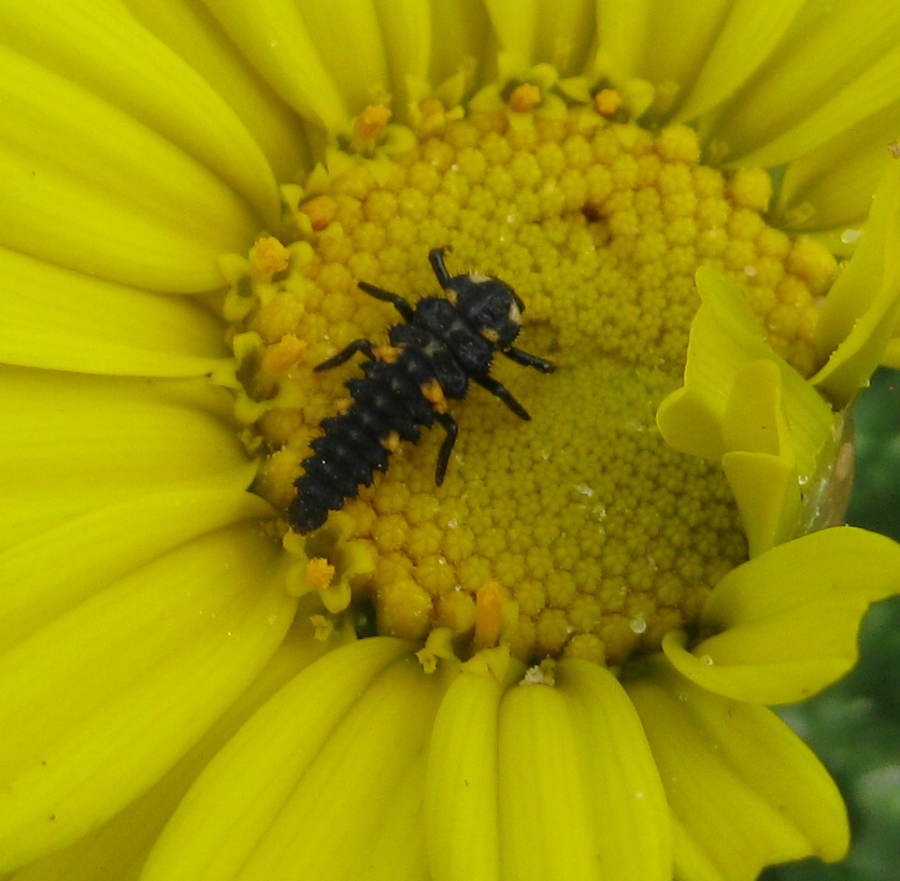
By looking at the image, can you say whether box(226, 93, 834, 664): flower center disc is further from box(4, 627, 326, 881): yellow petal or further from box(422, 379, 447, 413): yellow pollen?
box(4, 627, 326, 881): yellow petal

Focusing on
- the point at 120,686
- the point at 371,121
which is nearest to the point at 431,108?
the point at 371,121

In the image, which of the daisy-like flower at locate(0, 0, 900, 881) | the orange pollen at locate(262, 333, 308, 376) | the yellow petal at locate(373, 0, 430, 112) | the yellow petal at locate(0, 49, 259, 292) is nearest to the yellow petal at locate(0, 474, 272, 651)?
the daisy-like flower at locate(0, 0, 900, 881)

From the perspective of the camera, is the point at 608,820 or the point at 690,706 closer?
the point at 608,820

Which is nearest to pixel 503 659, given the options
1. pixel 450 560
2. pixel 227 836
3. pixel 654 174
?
pixel 450 560

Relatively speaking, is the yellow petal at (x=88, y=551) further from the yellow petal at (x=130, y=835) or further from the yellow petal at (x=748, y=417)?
the yellow petal at (x=748, y=417)

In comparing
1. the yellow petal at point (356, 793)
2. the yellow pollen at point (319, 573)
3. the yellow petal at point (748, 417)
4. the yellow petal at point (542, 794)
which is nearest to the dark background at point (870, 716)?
the yellow petal at point (748, 417)

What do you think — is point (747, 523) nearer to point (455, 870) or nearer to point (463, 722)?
point (463, 722)

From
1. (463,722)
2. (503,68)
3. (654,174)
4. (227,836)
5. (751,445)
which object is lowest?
(227,836)
